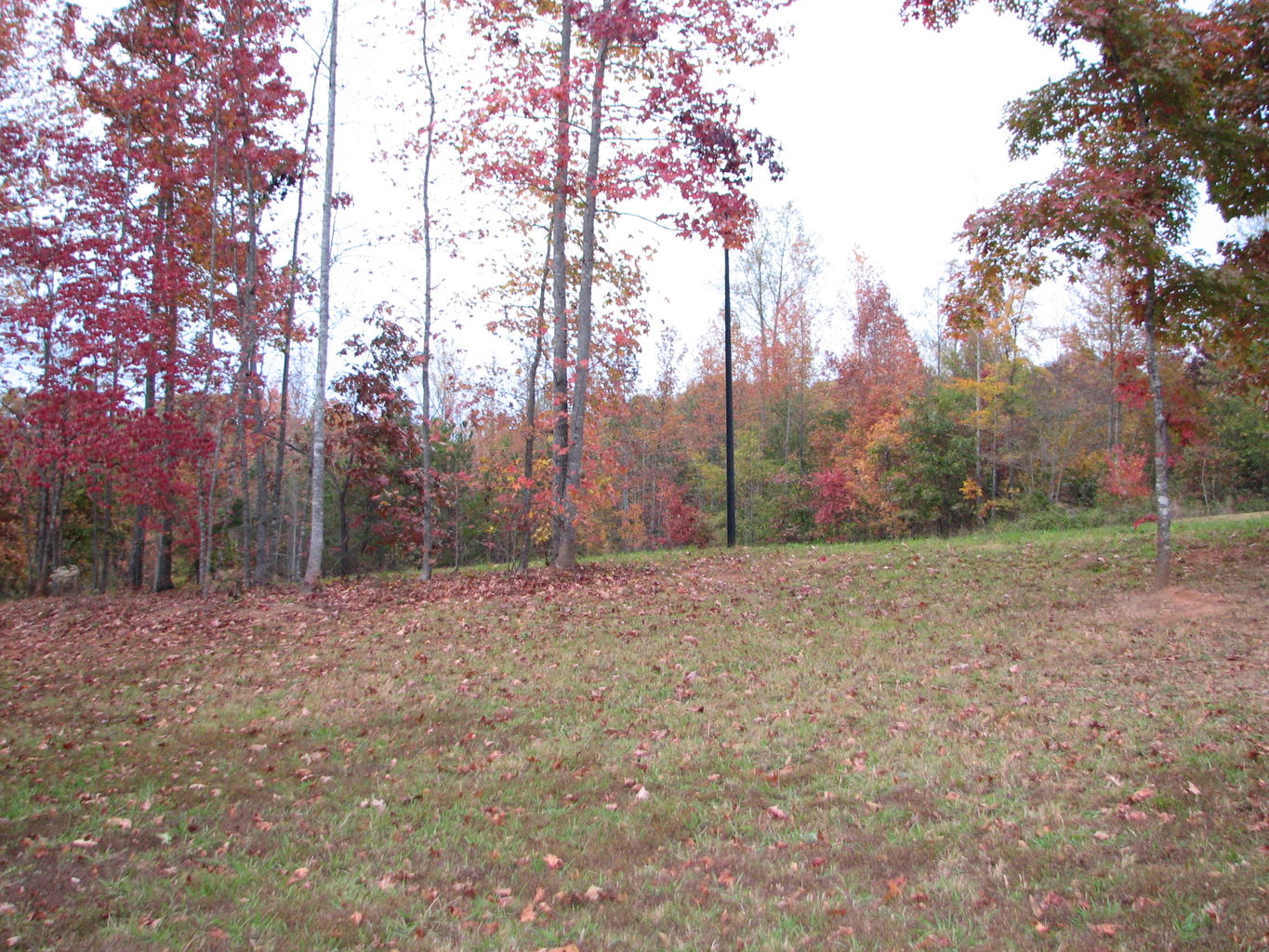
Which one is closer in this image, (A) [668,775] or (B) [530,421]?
(A) [668,775]

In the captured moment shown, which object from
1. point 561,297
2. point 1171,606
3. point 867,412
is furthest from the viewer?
point 867,412

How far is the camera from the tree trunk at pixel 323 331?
46.5 feet

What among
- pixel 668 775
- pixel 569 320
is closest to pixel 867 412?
pixel 569 320

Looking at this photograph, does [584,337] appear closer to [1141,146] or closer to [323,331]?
[323,331]

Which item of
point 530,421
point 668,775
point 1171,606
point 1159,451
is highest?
point 530,421

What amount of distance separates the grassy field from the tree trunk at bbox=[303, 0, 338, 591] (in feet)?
9.25

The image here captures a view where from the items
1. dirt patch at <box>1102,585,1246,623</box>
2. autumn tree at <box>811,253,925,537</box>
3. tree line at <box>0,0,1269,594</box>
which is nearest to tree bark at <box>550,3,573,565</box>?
tree line at <box>0,0,1269,594</box>

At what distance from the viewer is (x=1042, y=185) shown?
9.90 metres

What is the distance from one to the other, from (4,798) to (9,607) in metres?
12.7

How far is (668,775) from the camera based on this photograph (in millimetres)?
6055

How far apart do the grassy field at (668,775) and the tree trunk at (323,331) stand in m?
2.82

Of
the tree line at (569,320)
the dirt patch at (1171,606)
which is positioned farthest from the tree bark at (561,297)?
the dirt patch at (1171,606)

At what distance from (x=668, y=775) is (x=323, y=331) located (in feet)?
36.1

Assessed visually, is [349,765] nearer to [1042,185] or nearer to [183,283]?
[1042,185]
